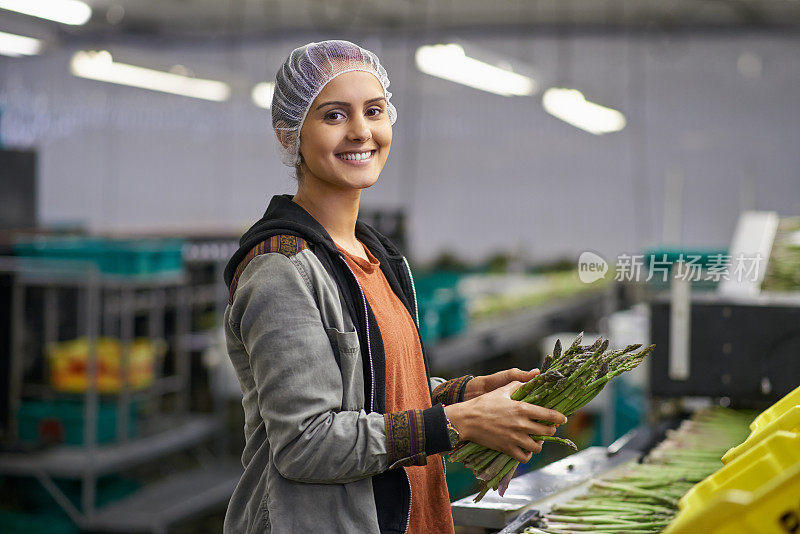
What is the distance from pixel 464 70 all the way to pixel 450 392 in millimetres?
3629

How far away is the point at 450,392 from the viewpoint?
5.85ft

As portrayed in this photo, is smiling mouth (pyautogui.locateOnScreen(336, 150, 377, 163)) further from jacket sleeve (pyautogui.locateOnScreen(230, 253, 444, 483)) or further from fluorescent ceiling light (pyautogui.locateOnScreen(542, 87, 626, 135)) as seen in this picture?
fluorescent ceiling light (pyautogui.locateOnScreen(542, 87, 626, 135))

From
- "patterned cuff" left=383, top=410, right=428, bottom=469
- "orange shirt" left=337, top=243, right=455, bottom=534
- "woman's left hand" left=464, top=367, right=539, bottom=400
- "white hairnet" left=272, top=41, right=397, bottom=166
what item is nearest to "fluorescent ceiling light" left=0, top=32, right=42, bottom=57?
"white hairnet" left=272, top=41, right=397, bottom=166

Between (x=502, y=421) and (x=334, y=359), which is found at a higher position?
(x=334, y=359)

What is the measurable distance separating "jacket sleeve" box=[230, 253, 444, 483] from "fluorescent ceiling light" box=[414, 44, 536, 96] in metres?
3.54

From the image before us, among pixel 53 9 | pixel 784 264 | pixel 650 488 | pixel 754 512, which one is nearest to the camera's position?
pixel 754 512

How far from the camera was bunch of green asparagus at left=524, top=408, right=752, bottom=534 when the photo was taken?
180 cm

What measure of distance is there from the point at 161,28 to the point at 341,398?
11.0 meters

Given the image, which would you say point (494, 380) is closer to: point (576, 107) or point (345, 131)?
point (345, 131)

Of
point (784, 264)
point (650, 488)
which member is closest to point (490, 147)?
point (784, 264)

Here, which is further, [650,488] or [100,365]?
[100,365]

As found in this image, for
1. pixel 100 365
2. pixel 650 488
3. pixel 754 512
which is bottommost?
pixel 100 365

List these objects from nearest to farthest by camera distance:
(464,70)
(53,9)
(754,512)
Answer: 1. (754,512)
2. (53,9)
3. (464,70)

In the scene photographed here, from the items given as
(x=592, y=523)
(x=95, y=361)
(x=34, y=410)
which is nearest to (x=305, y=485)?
(x=592, y=523)
